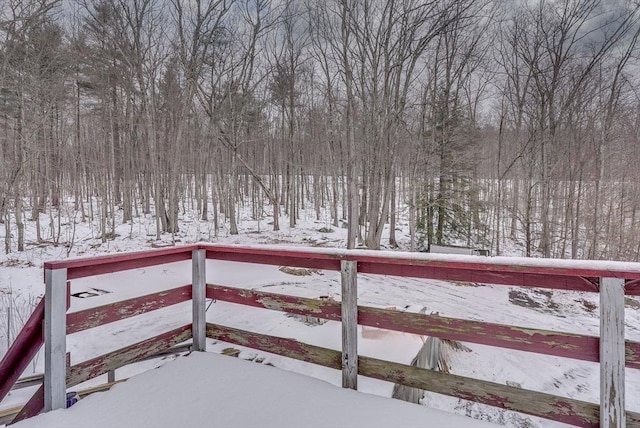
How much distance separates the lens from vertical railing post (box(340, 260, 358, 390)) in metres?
2.29

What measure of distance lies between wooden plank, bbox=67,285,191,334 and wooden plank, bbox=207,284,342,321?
0.96 ft

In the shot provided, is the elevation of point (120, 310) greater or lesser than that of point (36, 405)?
greater

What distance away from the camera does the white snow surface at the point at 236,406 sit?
189cm

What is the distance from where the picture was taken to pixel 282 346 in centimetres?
256

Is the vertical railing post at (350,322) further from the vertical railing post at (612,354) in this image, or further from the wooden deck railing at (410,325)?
the vertical railing post at (612,354)

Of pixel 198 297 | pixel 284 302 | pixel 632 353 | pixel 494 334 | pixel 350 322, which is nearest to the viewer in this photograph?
pixel 632 353

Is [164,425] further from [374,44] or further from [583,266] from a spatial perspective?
[374,44]

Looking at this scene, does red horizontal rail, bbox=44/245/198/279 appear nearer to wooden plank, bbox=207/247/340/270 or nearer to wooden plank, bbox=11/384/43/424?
wooden plank, bbox=207/247/340/270

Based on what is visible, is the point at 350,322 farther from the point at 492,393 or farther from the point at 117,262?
the point at 117,262

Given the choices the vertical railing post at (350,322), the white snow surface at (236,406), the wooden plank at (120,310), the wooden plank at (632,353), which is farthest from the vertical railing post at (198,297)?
the wooden plank at (632,353)

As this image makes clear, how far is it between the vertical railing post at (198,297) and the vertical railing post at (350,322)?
50.3 inches

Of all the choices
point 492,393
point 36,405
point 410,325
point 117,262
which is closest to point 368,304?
point 410,325

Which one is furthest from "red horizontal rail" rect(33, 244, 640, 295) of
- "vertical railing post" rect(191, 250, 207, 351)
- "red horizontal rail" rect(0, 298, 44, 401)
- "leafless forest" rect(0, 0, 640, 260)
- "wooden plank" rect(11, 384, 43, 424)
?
"leafless forest" rect(0, 0, 640, 260)

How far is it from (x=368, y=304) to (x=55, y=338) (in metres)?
6.31
